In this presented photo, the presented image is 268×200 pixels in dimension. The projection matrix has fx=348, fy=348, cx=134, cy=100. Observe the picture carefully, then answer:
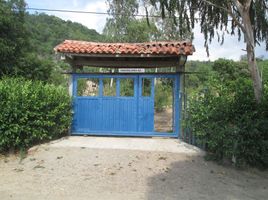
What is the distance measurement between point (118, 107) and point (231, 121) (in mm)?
4049

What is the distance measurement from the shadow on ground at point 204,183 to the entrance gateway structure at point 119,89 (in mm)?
3065

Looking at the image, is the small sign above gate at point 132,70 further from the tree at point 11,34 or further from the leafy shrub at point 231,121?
the tree at point 11,34

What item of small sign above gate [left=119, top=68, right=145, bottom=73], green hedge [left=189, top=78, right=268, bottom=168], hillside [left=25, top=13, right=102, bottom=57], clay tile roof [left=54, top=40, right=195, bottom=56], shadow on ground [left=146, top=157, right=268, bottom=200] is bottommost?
shadow on ground [left=146, top=157, right=268, bottom=200]

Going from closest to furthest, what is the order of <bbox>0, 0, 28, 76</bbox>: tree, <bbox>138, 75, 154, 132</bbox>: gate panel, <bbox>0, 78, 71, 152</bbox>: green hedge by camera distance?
1. <bbox>0, 78, 71, 152</bbox>: green hedge
2. <bbox>138, 75, 154, 132</bbox>: gate panel
3. <bbox>0, 0, 28, 76</bbox>: tree

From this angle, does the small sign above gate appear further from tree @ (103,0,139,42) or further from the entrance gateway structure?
tree @ (103,0,139,42)

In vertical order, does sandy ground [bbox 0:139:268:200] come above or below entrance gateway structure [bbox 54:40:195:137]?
below

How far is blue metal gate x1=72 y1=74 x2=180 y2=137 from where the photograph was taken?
11.1 meters

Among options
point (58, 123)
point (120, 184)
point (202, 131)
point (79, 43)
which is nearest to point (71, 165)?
→ point (120, 184)

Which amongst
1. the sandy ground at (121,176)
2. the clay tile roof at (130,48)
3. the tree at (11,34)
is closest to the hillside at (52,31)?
the tree at (11,34)

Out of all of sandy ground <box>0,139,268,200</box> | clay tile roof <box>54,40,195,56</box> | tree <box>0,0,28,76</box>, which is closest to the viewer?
sandy ground <box>0,139,268,200</box>

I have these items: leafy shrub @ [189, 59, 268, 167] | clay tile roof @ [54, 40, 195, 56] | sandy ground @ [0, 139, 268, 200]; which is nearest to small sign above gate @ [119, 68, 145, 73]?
clay tile roof @ [54, 40, 195, 56]

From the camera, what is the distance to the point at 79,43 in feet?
37.2

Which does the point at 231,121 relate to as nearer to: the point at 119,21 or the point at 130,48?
the point at 130,48

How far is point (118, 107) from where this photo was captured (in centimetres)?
1123
